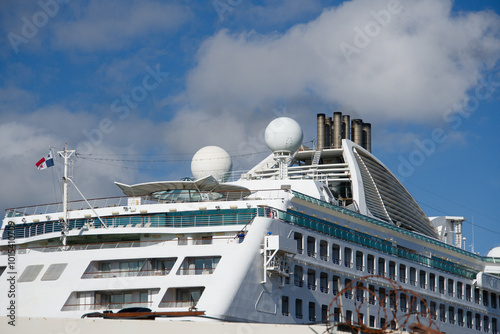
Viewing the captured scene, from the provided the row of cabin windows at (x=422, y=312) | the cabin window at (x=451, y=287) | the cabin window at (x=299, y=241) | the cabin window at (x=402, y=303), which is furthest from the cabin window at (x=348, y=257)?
the cabin window at (x=451, y=287)

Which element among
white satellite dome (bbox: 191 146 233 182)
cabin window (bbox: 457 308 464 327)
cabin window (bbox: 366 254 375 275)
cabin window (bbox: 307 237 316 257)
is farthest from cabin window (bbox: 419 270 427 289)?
white satellite dome (bbox: 191 146 233 182)

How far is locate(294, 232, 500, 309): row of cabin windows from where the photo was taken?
4406 cm

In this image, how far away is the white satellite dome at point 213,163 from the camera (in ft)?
184

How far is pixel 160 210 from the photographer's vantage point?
43.2 metres

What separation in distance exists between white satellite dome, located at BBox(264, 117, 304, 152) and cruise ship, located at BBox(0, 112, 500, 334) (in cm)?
8

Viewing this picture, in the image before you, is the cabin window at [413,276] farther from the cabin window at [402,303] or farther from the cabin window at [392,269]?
the cabin window at [392,269]

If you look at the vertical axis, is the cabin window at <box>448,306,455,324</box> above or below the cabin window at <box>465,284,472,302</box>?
below

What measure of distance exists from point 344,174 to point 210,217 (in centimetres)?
2075

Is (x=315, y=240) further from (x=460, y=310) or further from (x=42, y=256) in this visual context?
(x=460, y=310)

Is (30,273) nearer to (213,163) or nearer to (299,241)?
(299,241)

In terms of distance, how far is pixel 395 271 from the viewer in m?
50.5

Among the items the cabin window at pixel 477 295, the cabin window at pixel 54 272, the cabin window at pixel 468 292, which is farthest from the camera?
the cabin window at pixel 477 295

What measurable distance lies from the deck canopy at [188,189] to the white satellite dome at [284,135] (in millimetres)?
8609

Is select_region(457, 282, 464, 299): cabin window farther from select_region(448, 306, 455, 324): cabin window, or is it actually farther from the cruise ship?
select_region(448, 306, 455, 324): cabin window
